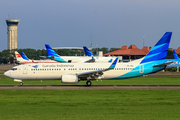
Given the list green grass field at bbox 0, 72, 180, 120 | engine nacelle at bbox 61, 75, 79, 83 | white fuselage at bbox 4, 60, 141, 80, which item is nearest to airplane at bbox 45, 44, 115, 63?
white fuselage at bbox 4, 60, 141, 80

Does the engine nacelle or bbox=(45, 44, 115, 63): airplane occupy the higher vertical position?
bbox=(45, 44, 115, 63): airplane

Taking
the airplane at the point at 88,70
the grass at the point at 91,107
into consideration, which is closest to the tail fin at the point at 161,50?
the airplane at the point at 88,70

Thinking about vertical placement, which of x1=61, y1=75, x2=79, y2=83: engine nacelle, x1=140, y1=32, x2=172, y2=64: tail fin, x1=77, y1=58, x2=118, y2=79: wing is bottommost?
x1=61, y1=75, x2=79, y2=83: engine nacelle

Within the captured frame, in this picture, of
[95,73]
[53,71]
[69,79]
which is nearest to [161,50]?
[95,73]

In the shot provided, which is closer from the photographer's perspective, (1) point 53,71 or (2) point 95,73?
(2) point 95,73

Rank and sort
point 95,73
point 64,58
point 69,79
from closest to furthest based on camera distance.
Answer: point 69,79
point 95,73
point 64,58

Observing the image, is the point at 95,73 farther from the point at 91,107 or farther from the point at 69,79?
the point at 91,107

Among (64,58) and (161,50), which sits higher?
(64,58)

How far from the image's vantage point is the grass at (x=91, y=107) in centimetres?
1952

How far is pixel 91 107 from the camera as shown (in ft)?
76.2

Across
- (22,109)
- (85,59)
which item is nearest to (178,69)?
(85,59)

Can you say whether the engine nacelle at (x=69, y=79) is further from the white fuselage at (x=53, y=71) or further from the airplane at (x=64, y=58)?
the airplane at (x=64, y=58)

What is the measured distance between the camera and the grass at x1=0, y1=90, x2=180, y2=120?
Result: 1952 centimetres

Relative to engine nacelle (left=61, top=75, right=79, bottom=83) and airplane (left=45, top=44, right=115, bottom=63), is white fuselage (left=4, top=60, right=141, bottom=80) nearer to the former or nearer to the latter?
engine nacelle (left=61, top=75, right=79, bottom=83)
